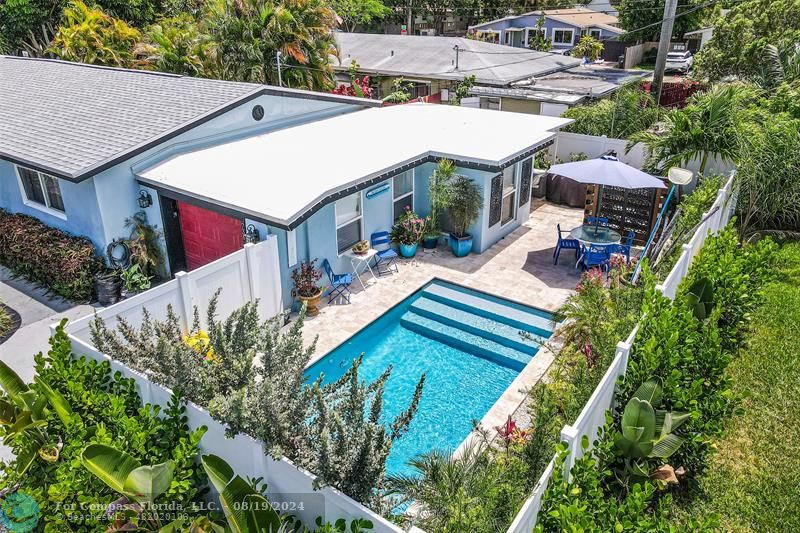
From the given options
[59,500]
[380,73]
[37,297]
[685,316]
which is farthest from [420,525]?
[380,73]

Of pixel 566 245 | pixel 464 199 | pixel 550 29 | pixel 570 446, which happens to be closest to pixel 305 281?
pixel 464 199

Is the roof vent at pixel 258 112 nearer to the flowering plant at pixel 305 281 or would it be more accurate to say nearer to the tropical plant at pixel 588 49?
the flowering plant at pixel 305 281

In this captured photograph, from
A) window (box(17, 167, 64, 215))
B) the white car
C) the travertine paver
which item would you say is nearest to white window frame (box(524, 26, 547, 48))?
the white car

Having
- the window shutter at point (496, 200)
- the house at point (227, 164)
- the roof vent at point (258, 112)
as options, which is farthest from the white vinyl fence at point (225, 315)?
the window shutter at point (496, 200)

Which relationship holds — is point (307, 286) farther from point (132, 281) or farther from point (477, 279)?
point (477, 279)

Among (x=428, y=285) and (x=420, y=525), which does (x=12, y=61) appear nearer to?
(x=428, y=285)

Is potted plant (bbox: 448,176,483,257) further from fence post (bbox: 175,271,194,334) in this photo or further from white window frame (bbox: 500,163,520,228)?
fence post (bbox: 175,271,194,334)
